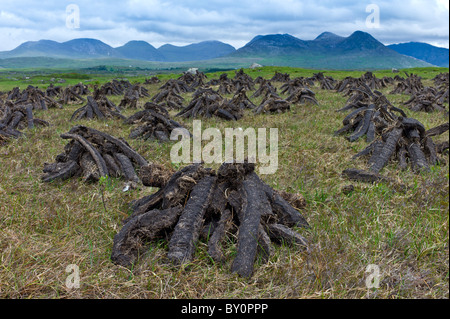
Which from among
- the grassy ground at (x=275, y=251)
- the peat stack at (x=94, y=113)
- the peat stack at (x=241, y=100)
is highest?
the peat stack at (x=241, y=100)

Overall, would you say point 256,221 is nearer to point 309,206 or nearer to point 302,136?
point 309,206

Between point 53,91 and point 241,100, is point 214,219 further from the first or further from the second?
point 53,91

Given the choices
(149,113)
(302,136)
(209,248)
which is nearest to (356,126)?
(302,136)

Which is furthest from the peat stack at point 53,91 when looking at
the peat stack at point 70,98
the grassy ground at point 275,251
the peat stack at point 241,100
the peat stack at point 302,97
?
the grassy ground at point 275,251

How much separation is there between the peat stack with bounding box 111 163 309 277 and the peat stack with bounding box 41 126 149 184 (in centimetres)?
227

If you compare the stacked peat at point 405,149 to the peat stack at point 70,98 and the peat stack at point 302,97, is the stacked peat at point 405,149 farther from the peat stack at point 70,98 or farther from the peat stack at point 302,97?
the peat stack at point 70,98

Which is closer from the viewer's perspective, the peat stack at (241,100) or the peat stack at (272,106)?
the peat stack at (272,106)

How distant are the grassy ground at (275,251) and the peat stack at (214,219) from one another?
5.8 inches

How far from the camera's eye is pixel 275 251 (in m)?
3.95

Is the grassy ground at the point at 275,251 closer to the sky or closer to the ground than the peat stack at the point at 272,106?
closer to the ground

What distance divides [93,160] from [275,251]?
4.84 meters

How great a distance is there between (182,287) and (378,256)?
2225 millimetres

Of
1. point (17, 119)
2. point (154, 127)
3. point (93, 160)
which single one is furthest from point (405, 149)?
point (17, 119)

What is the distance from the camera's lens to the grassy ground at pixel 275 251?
323 centimetres
